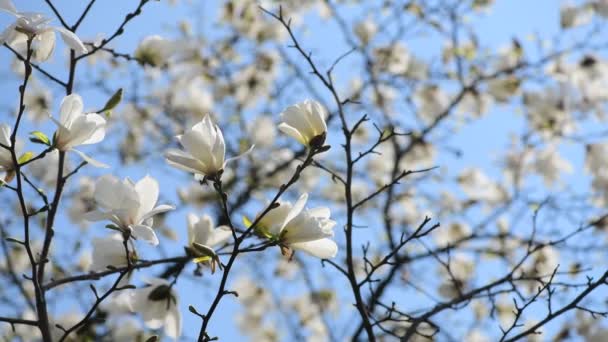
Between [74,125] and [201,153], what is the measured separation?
0.21 m

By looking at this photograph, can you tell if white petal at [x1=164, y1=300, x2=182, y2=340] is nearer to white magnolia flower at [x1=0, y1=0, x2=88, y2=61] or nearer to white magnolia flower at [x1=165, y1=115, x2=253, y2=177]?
white magnolia flower at [x1=165, y1=115, x2=253, y2=177]

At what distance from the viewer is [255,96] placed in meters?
4.04

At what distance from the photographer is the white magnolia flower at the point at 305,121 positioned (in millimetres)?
1141

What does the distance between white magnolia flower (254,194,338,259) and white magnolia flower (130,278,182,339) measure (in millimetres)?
398

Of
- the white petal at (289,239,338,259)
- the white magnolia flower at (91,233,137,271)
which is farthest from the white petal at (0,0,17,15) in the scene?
the white petal at (289,239,338,259)

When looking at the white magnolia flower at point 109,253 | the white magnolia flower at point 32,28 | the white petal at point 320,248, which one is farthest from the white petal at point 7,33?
the white petal at point 320,248

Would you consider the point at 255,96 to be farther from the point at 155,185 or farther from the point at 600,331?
the point at 155,185

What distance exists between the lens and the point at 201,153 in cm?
107

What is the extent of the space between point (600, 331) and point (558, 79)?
4.48ft

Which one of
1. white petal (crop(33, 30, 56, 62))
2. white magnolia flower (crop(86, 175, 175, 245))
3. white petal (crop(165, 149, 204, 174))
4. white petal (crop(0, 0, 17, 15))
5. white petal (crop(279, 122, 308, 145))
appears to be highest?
white petal (crop(33, 30, 56, 62))

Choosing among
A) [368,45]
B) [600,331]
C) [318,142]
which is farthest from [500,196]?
[318,142]

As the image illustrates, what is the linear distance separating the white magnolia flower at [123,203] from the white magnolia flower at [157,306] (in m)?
0.35

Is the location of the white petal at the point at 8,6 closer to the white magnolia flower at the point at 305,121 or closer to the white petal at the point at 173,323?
the white magnolia flower at the point at 305,121

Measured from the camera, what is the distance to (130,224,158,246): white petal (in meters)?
1.01
